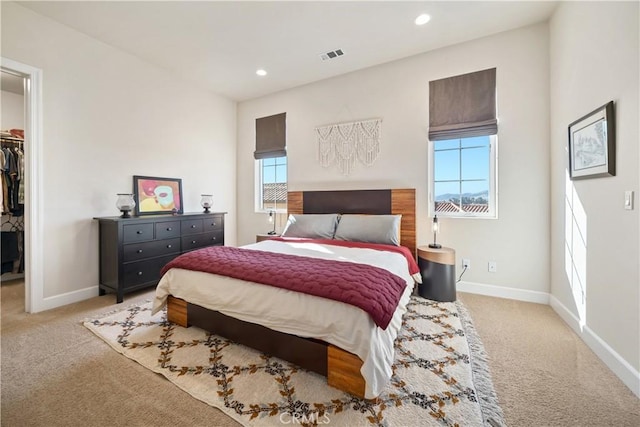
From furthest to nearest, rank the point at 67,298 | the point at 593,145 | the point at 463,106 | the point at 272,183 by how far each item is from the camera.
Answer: the point at 272,183 → the point at 463,106 → the point at 67,298 → the point at 593,145

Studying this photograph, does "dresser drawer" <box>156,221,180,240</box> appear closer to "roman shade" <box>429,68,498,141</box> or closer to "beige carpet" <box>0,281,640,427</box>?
"beige carpet" <box>0,281,640,427</box>

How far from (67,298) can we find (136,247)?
2.73 feet

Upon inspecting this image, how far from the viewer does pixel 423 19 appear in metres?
2.66

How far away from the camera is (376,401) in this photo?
1.42 metres

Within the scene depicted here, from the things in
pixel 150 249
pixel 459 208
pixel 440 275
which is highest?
pixel 459 208

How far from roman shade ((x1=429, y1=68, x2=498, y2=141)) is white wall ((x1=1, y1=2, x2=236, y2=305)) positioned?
3590 mm

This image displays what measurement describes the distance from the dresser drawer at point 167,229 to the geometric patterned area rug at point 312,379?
3.79ft

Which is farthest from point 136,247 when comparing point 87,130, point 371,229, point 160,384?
point 371,229

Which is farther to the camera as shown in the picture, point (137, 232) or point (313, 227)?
point (313, 227)

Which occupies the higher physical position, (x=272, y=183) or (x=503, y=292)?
(x=272, y=183)

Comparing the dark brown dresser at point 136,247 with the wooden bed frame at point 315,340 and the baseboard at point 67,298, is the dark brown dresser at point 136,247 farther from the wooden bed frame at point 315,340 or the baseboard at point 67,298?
the wooden bed frame at point 315,340

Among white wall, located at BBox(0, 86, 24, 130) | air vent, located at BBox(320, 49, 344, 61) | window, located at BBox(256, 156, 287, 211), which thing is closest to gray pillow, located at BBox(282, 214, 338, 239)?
window, located at BBox(256, 156, 287, 211)

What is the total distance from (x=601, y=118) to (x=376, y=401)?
2.44 meters

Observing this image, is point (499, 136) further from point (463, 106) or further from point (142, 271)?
point (142, 271)
